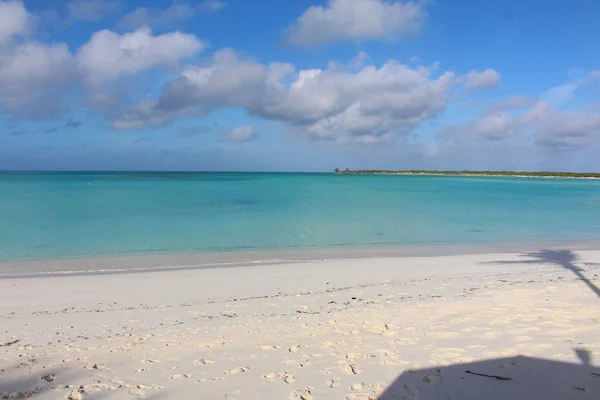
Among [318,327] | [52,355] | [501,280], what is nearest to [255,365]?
[318,327]

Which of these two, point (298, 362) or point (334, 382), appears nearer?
point (334, 382)

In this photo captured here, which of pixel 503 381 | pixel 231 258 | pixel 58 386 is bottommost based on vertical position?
pixel 231 258

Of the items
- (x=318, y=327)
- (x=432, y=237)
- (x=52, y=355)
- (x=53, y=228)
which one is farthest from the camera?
(x=53, y=228)

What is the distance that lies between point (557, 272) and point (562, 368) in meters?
6.27

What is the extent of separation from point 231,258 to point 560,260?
31.2ft

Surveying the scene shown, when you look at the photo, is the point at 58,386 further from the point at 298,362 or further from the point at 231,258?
the point at 231,258

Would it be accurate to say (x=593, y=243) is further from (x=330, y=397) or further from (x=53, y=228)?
(x=53, y=228)

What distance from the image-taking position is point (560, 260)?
11.7 m

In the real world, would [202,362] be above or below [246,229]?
above

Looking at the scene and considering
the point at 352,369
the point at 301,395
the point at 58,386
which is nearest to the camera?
the point at 301,395

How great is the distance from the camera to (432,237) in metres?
17.6

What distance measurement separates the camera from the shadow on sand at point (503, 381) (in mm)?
3887

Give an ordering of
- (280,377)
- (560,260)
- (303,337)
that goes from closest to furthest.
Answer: (280,377) → (303,337) → (560,260)

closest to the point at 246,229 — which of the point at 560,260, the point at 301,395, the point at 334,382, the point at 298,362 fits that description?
the point at 560,260
